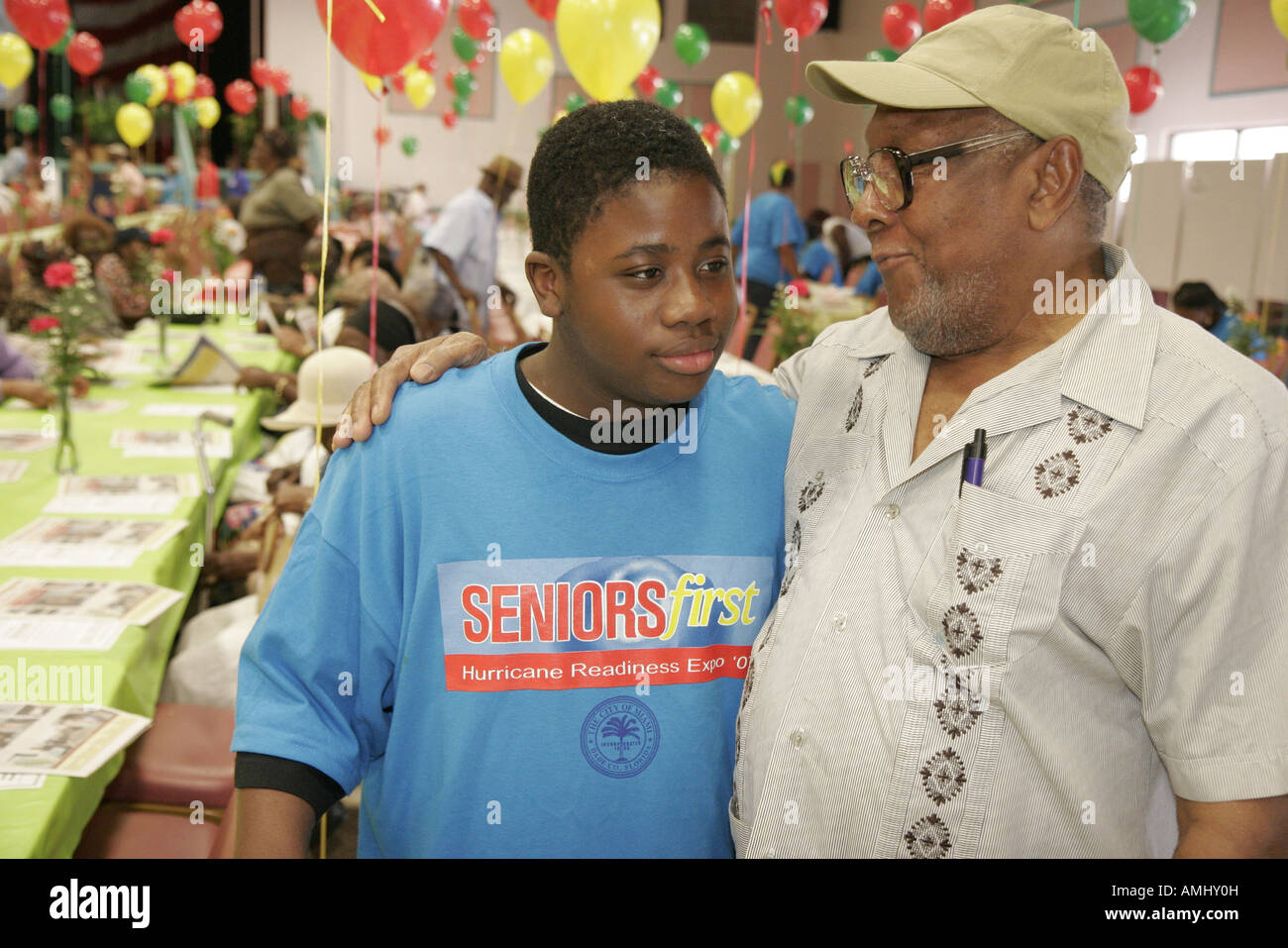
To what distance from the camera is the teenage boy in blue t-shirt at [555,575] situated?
3.80 ft

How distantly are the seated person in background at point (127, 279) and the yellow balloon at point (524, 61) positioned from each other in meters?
2.17

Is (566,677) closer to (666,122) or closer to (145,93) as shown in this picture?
(666,122)

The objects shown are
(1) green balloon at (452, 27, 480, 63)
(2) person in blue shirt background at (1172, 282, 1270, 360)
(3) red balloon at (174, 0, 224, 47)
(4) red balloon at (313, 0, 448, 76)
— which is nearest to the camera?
(4) red balloon at (313, 0, 448, 76)

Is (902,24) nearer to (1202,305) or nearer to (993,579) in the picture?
(1202,305)

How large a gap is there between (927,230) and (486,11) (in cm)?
670

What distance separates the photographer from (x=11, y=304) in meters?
4.91

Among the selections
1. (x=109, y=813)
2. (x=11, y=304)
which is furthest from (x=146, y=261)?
(x=109, y=813)

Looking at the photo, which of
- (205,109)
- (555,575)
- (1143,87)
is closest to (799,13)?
(1143,87)

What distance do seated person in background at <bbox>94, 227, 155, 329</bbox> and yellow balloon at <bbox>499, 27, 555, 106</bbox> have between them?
7.14 feet

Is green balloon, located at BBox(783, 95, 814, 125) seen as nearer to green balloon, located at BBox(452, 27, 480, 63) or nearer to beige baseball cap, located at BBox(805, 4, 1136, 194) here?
green balloon, located at BBox(452, 27, 480, 63)

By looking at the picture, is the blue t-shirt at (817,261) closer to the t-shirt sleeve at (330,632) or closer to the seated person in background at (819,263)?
the seated person in background at (819,263)

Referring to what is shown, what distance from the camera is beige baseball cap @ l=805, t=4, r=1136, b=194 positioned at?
3.92ft

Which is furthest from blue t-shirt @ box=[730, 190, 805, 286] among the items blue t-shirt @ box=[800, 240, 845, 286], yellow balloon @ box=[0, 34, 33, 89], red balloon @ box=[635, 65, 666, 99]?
yellow balloon @ box=[0, 34, 33, 89]

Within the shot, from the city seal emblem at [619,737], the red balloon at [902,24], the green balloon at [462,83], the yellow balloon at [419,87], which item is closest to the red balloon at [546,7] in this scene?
the red balloon at [902,24]
